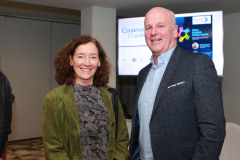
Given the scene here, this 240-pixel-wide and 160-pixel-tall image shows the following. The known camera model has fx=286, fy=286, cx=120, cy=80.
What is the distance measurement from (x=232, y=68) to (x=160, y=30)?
4.08 meters

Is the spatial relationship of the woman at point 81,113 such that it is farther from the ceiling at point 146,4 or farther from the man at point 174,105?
the ceiling at point 146,4

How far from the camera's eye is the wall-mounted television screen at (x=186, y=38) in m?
4.30

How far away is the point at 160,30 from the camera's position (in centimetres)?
164

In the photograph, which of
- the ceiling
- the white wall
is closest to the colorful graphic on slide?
the ceiling

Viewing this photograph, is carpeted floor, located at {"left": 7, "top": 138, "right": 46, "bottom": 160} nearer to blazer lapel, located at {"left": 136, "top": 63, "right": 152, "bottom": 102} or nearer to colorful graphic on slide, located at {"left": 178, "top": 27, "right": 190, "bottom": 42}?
colorful graphic on slide, located at {"left": 178, "top": 27, "right": 190, "bottom": 42}

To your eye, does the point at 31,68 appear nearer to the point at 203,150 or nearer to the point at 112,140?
the point at 112,140

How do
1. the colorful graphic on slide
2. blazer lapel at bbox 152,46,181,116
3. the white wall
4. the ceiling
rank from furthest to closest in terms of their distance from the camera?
the white wall, the colorful graphic on slide, the ceiling, blazer lapel at bbox 152,46,181,116

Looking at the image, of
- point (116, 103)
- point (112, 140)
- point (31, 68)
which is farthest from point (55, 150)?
point (31, 68)

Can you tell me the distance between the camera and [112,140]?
1836 millimetres

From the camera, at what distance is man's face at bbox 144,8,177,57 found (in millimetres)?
1634

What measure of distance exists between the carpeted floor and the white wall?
139 inches

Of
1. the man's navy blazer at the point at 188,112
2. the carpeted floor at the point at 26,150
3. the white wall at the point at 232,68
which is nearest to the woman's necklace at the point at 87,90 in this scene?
the man's navy blazer at the point at 188,112

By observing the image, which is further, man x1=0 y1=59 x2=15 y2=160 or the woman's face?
man x1=0 y1=59 x2=15 y2=160

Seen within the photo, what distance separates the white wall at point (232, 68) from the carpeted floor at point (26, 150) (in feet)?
11.6
